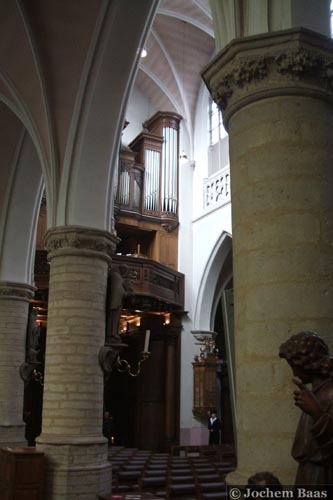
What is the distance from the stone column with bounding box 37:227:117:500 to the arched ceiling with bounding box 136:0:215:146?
10.9 metres

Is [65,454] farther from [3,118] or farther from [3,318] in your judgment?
[3,118]

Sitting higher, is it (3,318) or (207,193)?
(207,193)

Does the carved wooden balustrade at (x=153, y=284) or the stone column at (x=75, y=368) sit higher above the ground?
the carved wooden balustrade at (x=153, y=284)

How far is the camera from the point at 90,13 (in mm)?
9344

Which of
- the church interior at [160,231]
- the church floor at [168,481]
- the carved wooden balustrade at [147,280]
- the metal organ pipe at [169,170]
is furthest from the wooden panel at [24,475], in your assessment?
the metal organ pipe at [169,170]

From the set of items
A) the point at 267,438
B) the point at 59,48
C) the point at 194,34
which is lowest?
the point at 267,438

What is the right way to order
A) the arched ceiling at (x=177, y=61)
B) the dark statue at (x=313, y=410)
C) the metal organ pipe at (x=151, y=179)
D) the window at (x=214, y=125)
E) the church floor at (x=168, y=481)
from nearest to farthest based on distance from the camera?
the dark statue at (x=313, y=410) < the church floor at (x=168, y=481) < the arched ceiling at (x=177, y=61) < the metal organ pipe at (x=151, y=179) < the window at (x=214, y=125)

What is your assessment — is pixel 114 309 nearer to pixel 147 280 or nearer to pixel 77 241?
pixel 77 241

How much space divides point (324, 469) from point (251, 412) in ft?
4.23

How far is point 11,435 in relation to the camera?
39.1 ft

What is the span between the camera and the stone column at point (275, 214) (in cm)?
397

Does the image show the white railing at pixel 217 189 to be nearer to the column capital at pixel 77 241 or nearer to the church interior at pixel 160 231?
the church interior at pixel 160 231

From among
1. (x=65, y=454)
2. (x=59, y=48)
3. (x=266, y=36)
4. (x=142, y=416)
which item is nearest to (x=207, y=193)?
(x=142, y=416)

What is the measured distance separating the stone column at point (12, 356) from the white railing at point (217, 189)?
23.7ft
